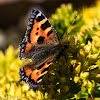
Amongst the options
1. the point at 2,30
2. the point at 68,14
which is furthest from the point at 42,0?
the point at 68,14

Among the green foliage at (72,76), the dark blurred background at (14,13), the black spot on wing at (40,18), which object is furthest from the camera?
the dark blurred background at (14,13)

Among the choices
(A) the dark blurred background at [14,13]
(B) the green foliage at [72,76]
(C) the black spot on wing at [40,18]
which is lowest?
(B) the green foliage at [72,76]

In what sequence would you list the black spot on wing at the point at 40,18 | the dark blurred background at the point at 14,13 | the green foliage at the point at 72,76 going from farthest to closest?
the dark blurred background at the point at 14,13, the black spot on wing at the point at 40,18, the green foliage at the point at 72,76

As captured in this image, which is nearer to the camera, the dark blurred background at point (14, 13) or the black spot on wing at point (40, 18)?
the black spot on wing at point (40, 18)

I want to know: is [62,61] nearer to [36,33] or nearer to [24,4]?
[36,33]

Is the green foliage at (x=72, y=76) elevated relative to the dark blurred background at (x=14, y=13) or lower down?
lower down

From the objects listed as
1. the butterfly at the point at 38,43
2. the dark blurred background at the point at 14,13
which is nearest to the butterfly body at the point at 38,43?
the butterfly at the point at 38,43

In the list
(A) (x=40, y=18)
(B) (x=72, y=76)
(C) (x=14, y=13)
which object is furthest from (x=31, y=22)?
(C) (x=14, y=13)

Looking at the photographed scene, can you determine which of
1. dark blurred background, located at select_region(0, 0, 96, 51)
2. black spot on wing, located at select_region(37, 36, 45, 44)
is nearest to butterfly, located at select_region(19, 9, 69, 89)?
black spot on wing, located at select_region(37, 36, 45, 44)

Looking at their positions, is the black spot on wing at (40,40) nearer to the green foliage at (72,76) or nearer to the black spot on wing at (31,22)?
the black spot on wing at (31,22)
